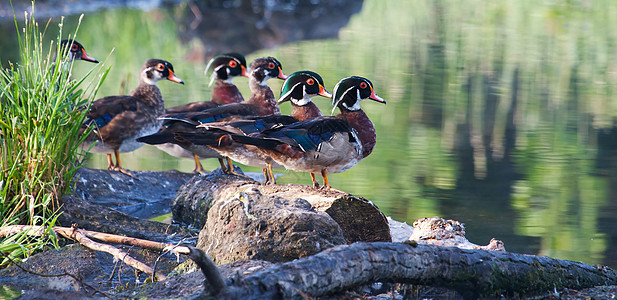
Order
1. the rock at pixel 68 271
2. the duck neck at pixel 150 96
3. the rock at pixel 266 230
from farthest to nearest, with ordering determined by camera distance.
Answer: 1. the duck neck at pixel 150 96
2. the rock at pixel 68 271
3. the rock at pixel 266 230

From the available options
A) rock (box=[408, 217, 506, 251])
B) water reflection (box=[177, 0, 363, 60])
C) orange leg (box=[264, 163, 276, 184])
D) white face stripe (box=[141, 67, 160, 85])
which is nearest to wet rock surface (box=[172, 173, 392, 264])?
rock (box=[408, 217, 506, 251])

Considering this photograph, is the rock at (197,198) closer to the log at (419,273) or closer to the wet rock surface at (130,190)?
the wet rock surface at (130,190)

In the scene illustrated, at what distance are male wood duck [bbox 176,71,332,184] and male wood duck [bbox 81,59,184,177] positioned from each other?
4.06 feet

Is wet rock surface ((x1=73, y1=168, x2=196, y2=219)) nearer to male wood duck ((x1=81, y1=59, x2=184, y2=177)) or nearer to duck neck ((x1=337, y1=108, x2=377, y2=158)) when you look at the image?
male wood duck ((x1=81, y1=59, x2=184, y2=177))

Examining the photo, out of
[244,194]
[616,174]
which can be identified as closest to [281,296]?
[244,194]

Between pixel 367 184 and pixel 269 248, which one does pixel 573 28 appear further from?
pixel 269 248

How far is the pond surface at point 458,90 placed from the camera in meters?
6.93

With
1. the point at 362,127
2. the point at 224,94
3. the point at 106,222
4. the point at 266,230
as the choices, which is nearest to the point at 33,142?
the point at 106,222

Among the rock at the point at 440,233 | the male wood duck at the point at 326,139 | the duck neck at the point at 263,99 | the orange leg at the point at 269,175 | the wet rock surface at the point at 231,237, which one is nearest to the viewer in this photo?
the wet rock surface at the point at 231,237

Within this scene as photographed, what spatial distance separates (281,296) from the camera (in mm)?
3193

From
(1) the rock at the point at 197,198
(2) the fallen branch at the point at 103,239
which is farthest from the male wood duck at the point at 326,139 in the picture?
(2) the fallen branch at the point at 103,239

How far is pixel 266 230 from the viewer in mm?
4359

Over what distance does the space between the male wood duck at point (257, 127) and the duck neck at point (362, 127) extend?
18.5 inches

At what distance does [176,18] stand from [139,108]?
49.3 ft
